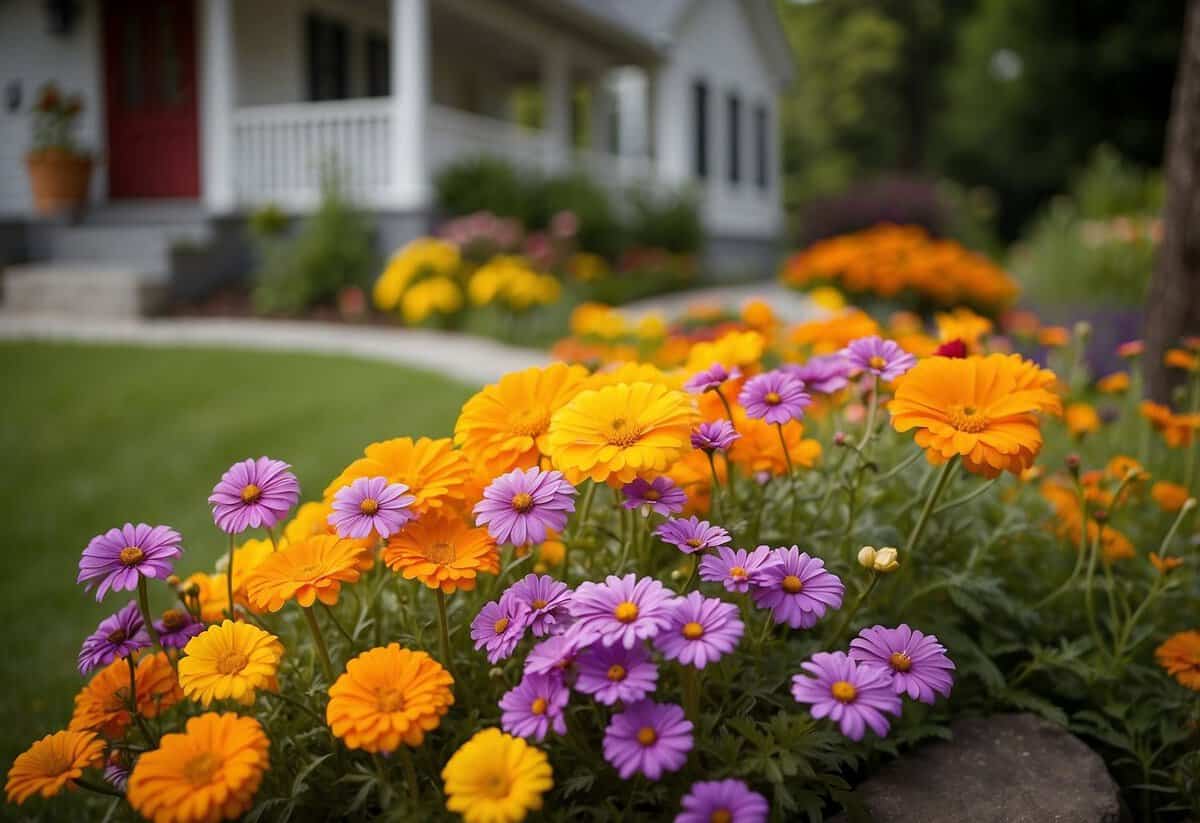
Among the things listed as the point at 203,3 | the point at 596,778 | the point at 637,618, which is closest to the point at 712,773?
the point at 596,778

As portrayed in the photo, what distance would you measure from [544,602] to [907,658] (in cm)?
46

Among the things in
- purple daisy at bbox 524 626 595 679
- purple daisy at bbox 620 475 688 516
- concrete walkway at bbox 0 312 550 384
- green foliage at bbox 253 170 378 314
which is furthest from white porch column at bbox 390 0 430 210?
purple daisy at bbox 524 626 595 679

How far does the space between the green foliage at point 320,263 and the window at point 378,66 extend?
3.80 m

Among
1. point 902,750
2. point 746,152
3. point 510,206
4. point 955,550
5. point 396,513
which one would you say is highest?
point 746,152

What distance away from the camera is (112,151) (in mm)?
10734

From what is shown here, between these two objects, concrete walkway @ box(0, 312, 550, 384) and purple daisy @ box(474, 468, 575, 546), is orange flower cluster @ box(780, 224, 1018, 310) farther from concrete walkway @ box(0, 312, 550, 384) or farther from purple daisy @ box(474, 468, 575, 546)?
purple daisy @ box(474, 468, 575, 546)

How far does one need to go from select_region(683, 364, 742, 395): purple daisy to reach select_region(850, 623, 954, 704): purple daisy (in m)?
0.45

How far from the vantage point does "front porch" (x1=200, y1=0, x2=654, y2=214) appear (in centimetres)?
925

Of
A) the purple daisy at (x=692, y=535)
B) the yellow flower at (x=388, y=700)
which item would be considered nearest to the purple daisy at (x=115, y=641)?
the yellow flower at (x=388, y=700)

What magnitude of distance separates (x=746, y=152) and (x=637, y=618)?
16521 mm

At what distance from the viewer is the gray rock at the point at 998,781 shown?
4.73 feet

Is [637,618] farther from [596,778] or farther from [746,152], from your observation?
[746,152]

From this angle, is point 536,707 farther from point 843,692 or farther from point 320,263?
point 320,263

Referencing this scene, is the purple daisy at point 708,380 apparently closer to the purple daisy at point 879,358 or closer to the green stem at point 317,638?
the purple daisy at point 879,358
